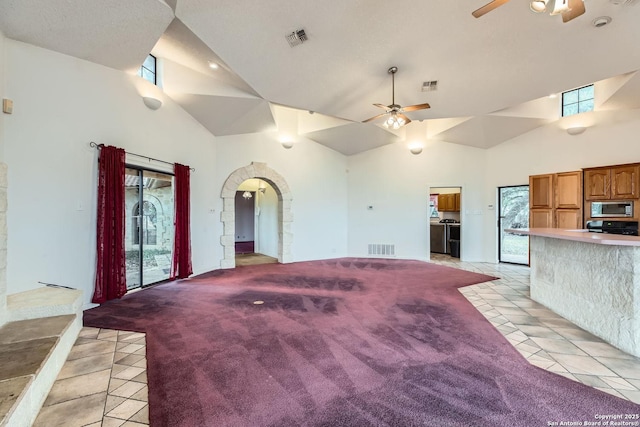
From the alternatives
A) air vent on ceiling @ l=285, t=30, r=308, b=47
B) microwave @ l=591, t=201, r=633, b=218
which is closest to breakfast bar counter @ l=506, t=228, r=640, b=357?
microwave @ l=591, t=201, r=633, b=218

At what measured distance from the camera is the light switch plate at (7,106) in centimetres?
284

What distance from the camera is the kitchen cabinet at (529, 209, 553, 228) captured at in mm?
5953

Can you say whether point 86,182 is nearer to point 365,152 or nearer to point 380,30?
point 380,30

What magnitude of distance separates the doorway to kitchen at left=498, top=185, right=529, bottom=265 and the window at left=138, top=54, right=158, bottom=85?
7.63 metres

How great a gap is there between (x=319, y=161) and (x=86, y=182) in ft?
16.5

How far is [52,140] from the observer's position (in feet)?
10.6

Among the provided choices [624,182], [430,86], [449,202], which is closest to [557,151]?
[624,182]

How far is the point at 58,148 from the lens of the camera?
329cm

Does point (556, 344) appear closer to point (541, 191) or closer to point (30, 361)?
point (30, 361)

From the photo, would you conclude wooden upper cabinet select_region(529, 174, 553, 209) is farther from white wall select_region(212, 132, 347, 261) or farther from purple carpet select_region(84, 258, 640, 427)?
white wall select_region(212, 132, 347, 261)

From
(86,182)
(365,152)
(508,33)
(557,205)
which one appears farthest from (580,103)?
(86,182)

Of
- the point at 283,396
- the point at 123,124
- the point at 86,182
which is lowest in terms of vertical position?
the point at 283,396

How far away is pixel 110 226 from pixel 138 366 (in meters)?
2.25

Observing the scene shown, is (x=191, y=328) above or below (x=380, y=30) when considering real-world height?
below
